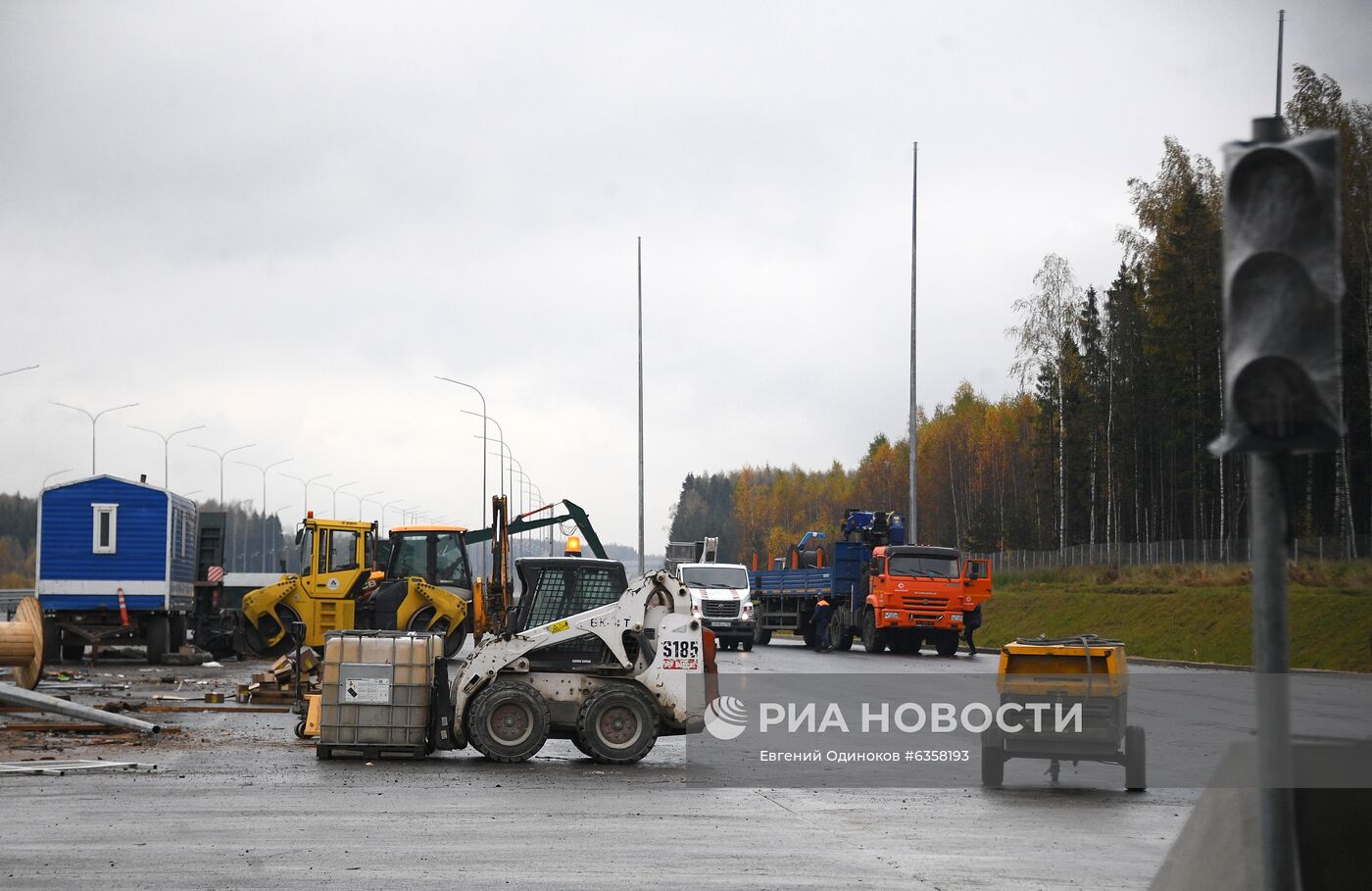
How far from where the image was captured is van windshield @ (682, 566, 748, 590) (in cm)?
4272

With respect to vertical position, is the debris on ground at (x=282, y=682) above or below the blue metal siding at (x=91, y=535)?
below

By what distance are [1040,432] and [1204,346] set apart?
Result: 19.5m

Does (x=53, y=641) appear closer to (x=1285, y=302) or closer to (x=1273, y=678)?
(x=1273, y=678)

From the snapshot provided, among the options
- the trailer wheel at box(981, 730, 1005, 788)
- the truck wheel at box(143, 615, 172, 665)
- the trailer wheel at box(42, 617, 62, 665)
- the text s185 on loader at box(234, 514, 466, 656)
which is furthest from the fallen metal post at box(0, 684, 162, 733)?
the truck wheel at box(143, 615, 172, 665)

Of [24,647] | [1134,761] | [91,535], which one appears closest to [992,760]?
[1134,761]

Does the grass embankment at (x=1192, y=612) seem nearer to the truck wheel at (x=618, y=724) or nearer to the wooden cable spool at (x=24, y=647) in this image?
the truck wheel at (x=618, y=724)

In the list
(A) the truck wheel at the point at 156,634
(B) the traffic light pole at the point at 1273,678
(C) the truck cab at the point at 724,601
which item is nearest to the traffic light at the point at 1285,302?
(B) the traffic light pole at the point at 1273,678

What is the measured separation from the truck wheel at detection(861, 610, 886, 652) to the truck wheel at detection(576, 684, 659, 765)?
2231 centimetres

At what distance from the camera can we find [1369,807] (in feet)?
17.1

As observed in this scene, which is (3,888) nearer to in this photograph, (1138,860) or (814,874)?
(814,874)

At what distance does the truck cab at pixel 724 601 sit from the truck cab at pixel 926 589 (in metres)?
5.28

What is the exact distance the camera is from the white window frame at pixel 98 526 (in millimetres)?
32156

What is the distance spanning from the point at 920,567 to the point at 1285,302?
109 feet

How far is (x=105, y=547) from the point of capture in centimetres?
3219
